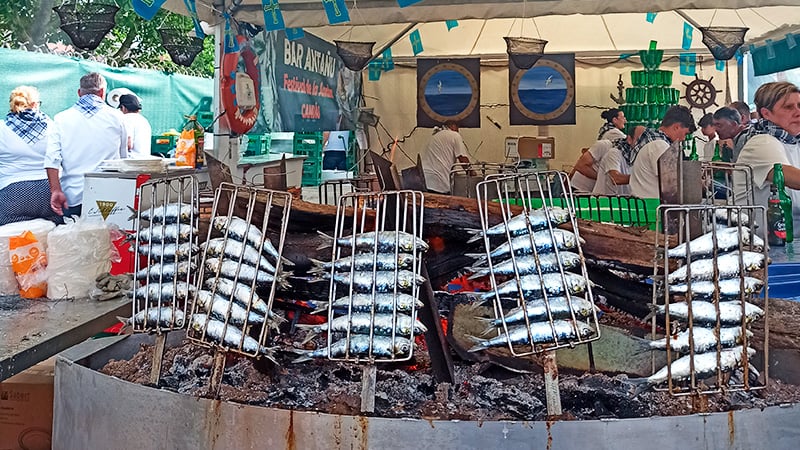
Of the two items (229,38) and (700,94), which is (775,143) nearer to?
(229,38)

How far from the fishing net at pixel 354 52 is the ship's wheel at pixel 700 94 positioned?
610 cm

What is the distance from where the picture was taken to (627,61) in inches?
498

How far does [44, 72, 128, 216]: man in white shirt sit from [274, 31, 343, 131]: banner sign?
1732 mm

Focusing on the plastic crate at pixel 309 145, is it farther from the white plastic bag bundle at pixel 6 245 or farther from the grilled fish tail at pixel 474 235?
the grilled fish tail at pixel 474 235

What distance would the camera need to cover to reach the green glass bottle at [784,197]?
4.93 metres

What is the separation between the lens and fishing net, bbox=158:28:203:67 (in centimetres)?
722

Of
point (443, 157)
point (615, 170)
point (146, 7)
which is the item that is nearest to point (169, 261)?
point (146, 7)

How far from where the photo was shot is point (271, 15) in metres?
6.91

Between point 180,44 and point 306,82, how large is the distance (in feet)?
6.28

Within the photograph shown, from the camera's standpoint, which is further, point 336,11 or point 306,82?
point 306,82

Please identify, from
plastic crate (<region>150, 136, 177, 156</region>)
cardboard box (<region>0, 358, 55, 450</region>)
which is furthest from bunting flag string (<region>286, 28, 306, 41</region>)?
cardboard box (<region>0, 358, 55, 450</region>)

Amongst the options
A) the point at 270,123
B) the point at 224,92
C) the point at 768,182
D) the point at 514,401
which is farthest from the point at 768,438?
the point at 270,123

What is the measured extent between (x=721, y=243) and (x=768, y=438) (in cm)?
59

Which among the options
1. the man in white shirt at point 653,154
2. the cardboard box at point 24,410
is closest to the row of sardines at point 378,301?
the cardboard box at point 24,410
